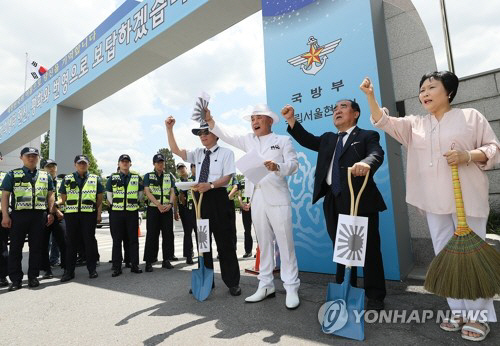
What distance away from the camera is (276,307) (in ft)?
8.93

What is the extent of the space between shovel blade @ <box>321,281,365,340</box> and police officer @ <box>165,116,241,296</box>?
121 centimetres

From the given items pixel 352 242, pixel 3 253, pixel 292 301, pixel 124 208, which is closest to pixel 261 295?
pixel 292 301

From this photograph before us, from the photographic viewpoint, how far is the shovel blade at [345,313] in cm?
207

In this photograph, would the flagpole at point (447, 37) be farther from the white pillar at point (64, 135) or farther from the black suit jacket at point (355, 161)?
the white pillar at point (64, 135)

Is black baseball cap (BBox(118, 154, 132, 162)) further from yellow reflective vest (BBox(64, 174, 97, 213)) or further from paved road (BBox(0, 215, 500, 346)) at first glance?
paved road (BBox(0, 215, 500, 346))

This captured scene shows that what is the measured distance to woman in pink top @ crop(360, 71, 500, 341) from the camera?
6.67 ft

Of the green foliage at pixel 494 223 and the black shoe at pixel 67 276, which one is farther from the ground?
the green foliage at pixel 494 223

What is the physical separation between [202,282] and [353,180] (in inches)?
70.4

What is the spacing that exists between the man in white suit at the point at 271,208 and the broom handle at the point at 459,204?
1.23 metres

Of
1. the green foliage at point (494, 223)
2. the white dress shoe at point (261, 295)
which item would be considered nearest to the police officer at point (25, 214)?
the white dress shoe at point (261, 295)

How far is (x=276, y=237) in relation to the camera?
2.91 meters

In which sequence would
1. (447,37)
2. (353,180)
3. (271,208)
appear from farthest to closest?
1. (447,37)
2. (271,208)
3. (353,180)

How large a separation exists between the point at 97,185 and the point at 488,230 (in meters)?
5.35

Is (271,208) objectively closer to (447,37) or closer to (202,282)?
(202,282)
